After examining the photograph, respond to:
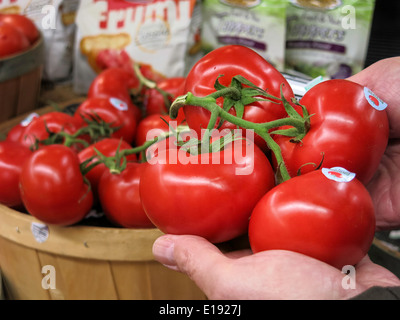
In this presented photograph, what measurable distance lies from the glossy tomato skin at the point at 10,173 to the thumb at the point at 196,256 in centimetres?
44

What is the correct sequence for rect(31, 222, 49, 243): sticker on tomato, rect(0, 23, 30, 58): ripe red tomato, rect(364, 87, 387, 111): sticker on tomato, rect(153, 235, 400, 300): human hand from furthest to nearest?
1. rect(0, 23, 30, 58): ripe red tomato
2. rect(31, 222, 49, 243): sticker on tomato
3. rect(364, 87, 387, 111): sticker on tomato
4. rect(153, 235, 400, 300): human hand

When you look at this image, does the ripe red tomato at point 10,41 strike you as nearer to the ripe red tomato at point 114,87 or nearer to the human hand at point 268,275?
the ripe red tomato at point 114,87

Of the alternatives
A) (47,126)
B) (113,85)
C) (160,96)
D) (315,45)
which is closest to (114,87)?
(113,85)

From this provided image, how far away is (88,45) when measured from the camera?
1588 millimetres

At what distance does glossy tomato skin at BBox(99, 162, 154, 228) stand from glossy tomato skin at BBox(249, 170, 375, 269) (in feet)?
1.26

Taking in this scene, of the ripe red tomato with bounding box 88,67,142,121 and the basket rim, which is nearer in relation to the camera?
the basket rim

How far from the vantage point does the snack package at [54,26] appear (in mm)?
1603

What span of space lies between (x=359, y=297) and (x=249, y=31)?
108cm

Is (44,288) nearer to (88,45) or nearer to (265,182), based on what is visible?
(265,182)

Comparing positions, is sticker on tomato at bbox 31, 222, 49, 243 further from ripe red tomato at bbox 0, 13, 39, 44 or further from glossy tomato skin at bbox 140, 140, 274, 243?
ripe red tomato at bbox 0, 13, 39, 44

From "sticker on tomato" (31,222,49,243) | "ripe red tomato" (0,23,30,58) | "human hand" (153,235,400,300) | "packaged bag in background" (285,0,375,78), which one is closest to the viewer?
"human hand" (153,235,400,300)

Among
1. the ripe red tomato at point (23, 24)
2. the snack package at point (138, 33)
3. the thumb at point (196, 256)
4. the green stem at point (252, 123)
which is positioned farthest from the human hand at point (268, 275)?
the ripe red tomato at point (23, 24)

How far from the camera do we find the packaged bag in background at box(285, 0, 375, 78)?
1349 millimetres

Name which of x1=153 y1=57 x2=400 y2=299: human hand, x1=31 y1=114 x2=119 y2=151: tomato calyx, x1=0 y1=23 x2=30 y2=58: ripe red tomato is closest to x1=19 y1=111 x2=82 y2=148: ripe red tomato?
x1=31 y1=114 x2=119 y2=151: tomato calyx
